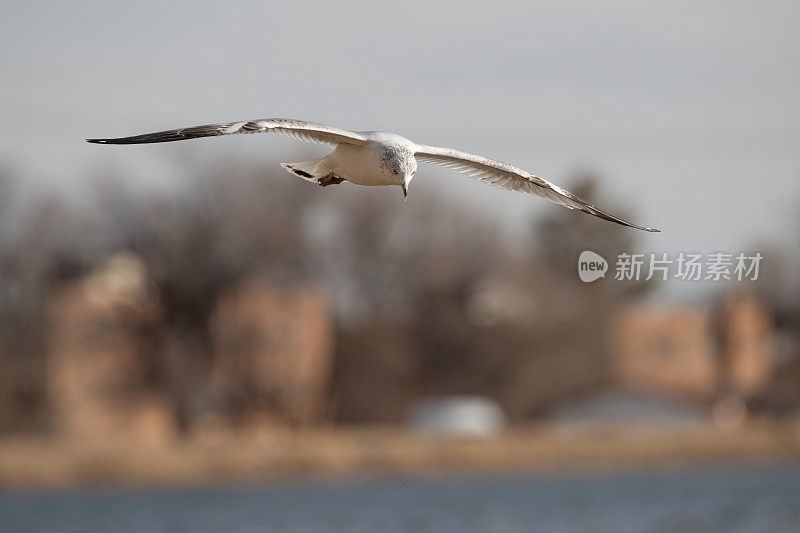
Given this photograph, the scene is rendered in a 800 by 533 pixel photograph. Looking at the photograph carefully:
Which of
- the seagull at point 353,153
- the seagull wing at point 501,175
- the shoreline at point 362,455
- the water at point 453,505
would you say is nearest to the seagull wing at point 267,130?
the seagull at point 353,153

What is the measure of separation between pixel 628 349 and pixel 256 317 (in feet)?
44.2

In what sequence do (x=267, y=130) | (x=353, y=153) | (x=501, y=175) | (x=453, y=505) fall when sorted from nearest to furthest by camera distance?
(x=267, y=130) < (x=353, y=153) < (x=501, y=175) < (x=453, y=505)

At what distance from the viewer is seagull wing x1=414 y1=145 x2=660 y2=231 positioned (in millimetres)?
8602

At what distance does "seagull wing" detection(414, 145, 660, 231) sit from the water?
66.7 ft

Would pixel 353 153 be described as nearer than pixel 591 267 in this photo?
Yes

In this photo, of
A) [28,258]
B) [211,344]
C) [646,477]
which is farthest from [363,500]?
[28,258]

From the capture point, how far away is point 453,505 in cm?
3450

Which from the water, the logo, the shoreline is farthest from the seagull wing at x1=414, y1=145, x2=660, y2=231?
the shoreline

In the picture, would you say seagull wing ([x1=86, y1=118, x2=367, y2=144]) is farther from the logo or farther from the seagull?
the logo

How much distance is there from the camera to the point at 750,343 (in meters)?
53.6

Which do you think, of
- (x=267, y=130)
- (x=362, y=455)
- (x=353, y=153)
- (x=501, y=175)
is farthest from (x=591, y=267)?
(x=362, y=455)

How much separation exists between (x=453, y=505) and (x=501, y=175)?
2590 cm

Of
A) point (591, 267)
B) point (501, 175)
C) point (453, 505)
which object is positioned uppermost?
point (501, 175)

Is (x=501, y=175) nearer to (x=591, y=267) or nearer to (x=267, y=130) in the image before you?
(x=591, y=267)
